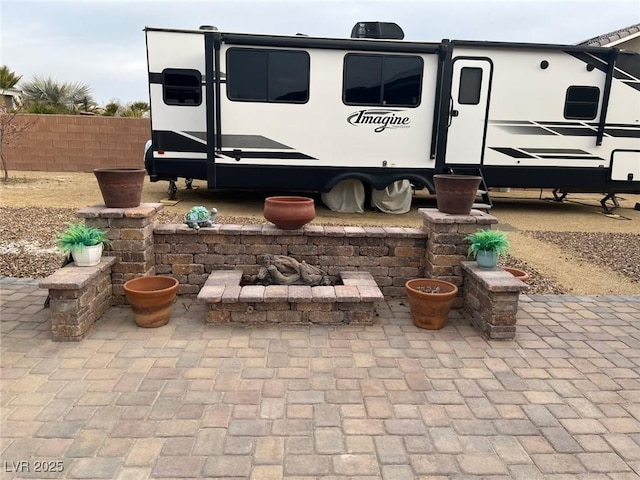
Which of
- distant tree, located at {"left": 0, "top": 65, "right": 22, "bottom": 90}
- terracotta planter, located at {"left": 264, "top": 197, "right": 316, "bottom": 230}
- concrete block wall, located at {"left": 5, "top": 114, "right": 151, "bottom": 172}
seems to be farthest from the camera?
distant tree, located at {"left": 0, "top": 65, "right": 22, "bottom": 90}

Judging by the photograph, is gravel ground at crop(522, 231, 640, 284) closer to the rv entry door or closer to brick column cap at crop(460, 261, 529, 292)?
the rv entry door

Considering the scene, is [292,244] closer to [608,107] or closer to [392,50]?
[392,50]

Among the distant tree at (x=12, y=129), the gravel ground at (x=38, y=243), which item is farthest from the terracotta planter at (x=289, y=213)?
the distant tree at (x=12, y=129)

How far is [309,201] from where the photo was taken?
13.0ft

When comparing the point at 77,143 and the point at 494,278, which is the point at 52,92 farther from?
the point at 494,278

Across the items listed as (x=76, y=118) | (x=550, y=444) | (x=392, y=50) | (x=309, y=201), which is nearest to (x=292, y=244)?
(x=309, y=201)

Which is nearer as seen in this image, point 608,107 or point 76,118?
point 608,107

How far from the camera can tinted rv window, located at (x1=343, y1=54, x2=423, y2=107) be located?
23.0 feet

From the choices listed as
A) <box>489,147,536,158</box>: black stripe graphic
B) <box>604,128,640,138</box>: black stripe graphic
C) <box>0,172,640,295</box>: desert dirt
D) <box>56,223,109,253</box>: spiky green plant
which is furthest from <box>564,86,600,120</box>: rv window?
<box>56,223,109,253</box>: spiky green plant

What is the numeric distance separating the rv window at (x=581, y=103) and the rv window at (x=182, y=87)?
5999 mm

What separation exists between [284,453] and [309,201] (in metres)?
2.30

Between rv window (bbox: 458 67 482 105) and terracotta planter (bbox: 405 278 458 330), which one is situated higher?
rv window (bbox: 458 67 482 105)

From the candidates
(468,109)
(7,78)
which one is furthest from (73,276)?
(7,78)

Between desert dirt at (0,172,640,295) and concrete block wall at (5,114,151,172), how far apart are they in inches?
31.8
